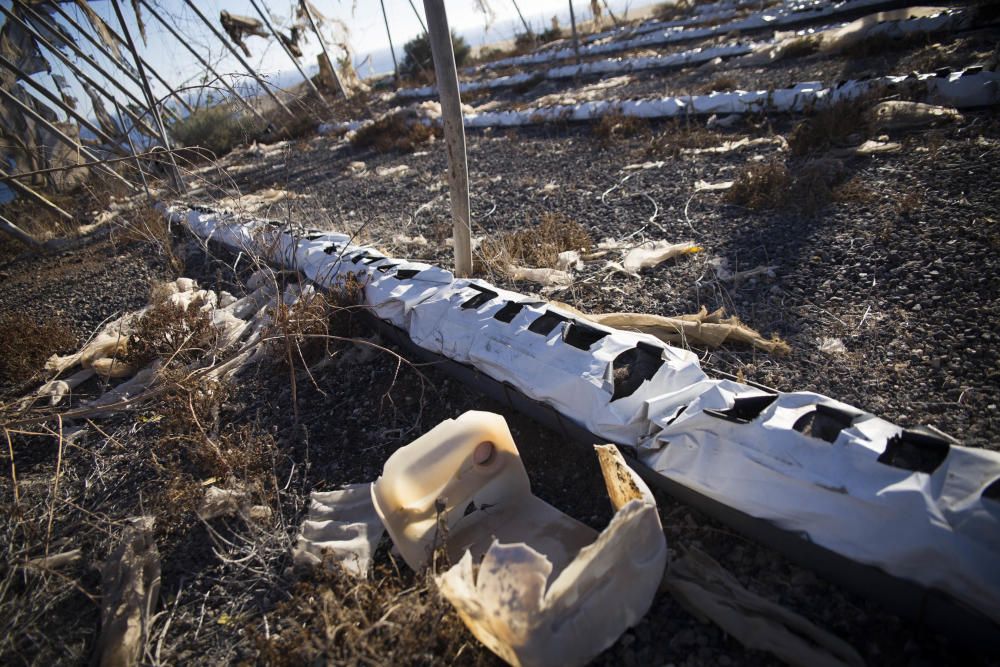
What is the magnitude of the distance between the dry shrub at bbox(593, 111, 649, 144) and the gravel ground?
1638mm

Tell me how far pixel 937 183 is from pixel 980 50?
4.53 metres

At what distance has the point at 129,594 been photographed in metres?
1.78

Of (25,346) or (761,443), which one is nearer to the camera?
(761,443)

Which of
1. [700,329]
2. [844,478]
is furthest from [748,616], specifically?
A: [700,329]

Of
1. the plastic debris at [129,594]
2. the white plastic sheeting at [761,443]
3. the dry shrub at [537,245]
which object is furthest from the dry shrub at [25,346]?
the dry shrub at [537,245]

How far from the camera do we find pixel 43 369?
3.52 meters

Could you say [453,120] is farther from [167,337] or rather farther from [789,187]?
[789,187]

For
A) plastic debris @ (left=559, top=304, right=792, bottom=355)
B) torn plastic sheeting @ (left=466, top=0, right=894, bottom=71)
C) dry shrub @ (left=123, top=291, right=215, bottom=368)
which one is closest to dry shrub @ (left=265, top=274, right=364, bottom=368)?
dry shrub @ (left=123, top=291, right=215, bottom=368)

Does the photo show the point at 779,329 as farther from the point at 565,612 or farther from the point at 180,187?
the point at 180,187

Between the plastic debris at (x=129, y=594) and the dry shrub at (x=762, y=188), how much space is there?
15.6ft

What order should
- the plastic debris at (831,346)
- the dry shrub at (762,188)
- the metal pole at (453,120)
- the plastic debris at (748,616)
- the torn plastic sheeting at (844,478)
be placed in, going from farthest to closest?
the dry shrub at (762,188), the metal pole at (453,120), the plastic debris at (831,346), the plastic debris at (748,616), the torn plastic sheeting at (844,478)

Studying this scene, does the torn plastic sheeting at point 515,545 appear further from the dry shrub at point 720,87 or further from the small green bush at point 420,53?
the small green bush at point 420,53

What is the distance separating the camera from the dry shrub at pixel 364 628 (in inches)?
53.1

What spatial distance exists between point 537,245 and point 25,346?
14.0 ft
